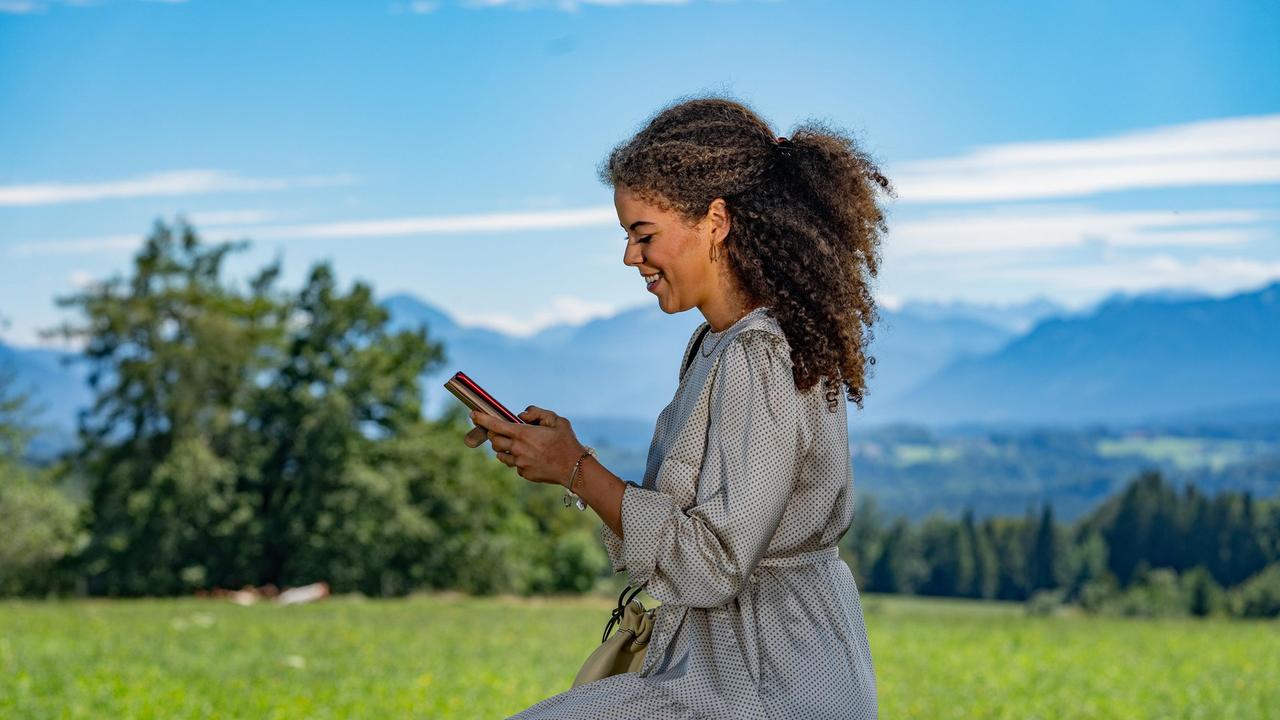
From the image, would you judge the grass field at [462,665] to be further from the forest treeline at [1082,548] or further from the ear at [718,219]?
the forest treeline at [1082,548]

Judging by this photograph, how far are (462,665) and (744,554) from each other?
13557 mm

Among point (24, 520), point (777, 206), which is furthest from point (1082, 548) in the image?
point (777, 206)

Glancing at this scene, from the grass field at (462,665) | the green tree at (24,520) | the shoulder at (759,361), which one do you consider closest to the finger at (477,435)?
the shoulder at (759,361)

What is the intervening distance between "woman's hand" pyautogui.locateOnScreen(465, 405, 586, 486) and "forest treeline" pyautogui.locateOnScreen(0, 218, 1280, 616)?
122ft

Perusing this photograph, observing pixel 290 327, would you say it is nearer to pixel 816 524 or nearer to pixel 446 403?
pixel 446 403

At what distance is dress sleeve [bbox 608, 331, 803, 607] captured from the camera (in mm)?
2611

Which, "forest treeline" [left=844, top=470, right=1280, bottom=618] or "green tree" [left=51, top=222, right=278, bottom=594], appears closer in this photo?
"green tree" [left=51, top=222, right=278, bottom=594]

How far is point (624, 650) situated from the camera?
9.62 ft

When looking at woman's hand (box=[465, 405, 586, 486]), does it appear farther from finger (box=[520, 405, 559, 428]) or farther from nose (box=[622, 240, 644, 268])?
nose (box=[622, 240, 644, 268])

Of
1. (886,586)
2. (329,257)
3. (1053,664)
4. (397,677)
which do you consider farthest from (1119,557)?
(397,677)

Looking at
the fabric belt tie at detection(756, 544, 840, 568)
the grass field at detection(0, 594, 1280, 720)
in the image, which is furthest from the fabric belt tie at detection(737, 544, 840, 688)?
the grass field at detection(0, 594, 1280, 720)

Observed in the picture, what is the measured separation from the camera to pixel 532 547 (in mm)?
49062

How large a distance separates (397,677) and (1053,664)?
717cm

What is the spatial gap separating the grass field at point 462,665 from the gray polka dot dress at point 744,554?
9307 mm
